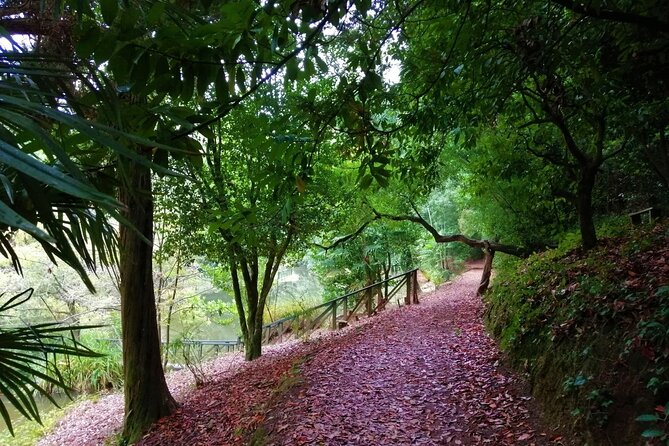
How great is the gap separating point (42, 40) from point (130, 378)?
4.19 m

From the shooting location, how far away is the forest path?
363 centimetres

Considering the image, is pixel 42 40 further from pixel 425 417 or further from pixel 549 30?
pixel 425 417

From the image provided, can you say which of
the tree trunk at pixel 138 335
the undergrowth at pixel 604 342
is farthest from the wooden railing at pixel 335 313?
the undergrowth at pixel 604 342

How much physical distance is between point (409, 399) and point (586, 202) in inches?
146

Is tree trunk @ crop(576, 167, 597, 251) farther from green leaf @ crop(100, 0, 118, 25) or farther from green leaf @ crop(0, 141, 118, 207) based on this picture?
green leaf @ crop(0, 141, 118, 207)

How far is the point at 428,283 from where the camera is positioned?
945 inches

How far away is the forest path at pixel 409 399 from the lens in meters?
3.63

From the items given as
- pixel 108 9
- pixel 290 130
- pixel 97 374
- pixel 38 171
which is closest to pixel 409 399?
pixel 290 130

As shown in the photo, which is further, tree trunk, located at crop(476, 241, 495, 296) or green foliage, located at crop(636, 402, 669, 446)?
tree trunk, located at crop(476, 241, 495, 296)

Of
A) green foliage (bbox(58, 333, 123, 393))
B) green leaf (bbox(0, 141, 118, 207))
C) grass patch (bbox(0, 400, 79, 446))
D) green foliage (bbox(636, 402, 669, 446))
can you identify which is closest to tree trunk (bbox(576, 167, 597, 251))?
green foliage (bbox(636, 402, 669, 446))

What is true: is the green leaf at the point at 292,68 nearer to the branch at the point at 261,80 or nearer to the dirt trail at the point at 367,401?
the branch at the point at 261,80

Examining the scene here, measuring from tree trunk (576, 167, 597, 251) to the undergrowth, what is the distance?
587mm

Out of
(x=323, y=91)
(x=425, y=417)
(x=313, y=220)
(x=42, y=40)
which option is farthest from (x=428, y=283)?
(x=42, y=40)

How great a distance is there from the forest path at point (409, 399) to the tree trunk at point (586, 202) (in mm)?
2027
